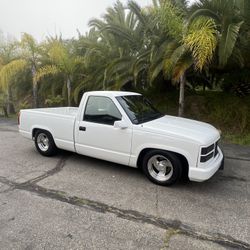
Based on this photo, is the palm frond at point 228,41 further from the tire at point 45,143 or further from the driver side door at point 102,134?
the tire at point 45,143

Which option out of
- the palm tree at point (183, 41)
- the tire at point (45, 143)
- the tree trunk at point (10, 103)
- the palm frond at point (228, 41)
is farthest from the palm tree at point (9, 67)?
the palm frond at point (228, 41)

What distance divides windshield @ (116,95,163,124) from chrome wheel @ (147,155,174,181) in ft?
2.49

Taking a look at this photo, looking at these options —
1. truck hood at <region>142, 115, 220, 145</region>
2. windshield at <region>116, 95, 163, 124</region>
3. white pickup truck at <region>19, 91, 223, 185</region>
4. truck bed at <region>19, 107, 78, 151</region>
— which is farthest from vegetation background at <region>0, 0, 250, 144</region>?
truck bed at <region>19, 107, 78, 151</region>

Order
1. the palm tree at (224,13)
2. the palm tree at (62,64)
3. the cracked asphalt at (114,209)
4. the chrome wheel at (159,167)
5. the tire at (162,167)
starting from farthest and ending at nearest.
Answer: the palm tree at (62,64) < the palm tree at (224,13) < the chrome wheel at (159,167) < the tire at (162,167) < the cracked asphalt at (114,209)

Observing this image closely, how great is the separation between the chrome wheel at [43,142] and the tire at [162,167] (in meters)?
2.62

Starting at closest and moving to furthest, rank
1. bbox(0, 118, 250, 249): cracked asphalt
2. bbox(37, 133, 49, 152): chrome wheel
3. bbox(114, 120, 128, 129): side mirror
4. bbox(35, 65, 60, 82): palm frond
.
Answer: bbox(0, 118, 250, 249): cracked asphalt
bbox(114, 120, 128, 129): side mirror
bbox(37, 133, 49, 152): chrome wheel
bbox(35, 65, 60, 82): palm frond

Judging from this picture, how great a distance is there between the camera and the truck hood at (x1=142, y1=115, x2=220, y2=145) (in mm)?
4152

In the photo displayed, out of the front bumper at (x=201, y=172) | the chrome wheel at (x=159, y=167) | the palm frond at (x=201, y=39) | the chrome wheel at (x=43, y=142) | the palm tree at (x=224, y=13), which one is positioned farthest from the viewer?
the palm tree at (x=224, y=13)

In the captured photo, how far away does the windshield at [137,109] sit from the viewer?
481 cm

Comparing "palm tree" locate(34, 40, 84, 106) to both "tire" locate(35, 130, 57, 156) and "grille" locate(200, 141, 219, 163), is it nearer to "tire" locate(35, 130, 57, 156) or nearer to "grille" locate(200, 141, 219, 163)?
"tire" locate(35, 130, 57, 156)

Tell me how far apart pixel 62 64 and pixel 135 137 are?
7.58 metres

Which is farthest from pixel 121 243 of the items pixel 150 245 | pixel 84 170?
pixel 84 170

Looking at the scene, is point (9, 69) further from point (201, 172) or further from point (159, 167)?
point (201, 172)

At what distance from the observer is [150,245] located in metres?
2.90
